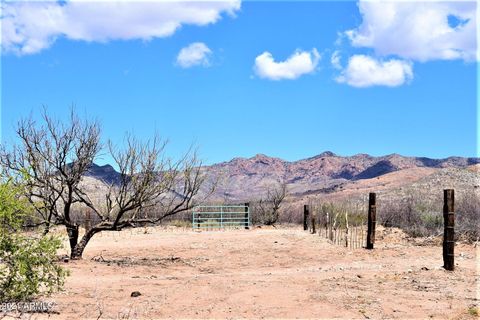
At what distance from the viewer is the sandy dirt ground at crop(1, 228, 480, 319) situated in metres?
9.03

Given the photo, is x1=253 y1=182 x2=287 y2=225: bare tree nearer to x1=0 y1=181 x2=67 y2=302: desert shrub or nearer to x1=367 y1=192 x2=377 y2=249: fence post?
x1=367 y1=192 x2=377 y2=249: fence post

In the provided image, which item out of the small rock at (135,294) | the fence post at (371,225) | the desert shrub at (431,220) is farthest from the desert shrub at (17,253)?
the desert shrub at (431,220)

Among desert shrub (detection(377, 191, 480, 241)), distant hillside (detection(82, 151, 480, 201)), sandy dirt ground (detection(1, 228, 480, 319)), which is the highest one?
distant hillside (detection(82, 151, 480, 201))

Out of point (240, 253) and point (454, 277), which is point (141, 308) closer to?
point (454, 277)

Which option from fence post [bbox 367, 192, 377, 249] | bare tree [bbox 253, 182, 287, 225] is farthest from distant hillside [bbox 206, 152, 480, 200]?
fence post [bbox 367, 192, 377, 249]

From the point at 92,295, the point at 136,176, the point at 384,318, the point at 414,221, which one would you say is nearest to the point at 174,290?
the point at 92,295

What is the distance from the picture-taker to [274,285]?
37.2 ft

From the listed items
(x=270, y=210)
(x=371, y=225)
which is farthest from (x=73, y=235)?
(x=270, y=210)

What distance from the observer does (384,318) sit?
857cm

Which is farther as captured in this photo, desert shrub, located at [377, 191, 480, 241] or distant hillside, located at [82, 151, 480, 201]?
distant hillside, located at [82, 151, 480, 201]

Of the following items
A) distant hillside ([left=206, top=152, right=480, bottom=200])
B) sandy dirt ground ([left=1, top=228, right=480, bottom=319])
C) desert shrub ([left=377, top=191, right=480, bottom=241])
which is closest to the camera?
sandy dirt ground ([left=1, top=228, right=480, bottom=319])

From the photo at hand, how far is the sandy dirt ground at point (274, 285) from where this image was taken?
9.03 m

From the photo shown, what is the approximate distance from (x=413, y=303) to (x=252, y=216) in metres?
33.7

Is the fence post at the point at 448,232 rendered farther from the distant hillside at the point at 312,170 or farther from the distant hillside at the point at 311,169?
the distant hillside at the point at 311,169
